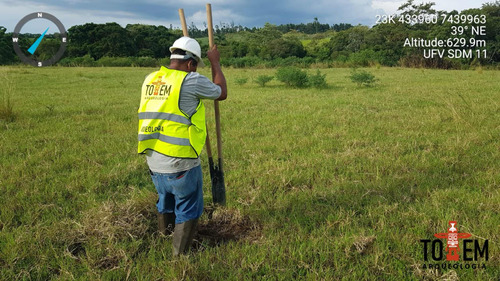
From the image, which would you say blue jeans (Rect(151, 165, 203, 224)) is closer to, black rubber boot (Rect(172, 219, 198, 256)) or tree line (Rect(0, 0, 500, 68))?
black rubber boot (Rect(172, 219, 198, 256))

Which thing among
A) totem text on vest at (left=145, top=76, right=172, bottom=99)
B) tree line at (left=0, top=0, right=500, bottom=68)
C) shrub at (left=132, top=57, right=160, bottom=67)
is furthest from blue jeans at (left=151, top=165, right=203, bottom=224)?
shrub at (left=132, top=57, right=160, bottom=67)

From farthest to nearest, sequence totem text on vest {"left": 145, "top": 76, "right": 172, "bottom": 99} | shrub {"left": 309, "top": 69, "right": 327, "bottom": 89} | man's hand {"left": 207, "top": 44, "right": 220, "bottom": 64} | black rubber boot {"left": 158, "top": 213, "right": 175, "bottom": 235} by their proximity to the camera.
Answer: shrub {"left": 309, "top": 69, "right": 327, "bottom": 89} → black rubber boot {"left": 158, "top": 213, "right": 175, "bottom": 235} → man's hand {"left": 207, "top": 44, "right": 220, "bottom": 64} → totem text on vest {"left": 145, "top": 76, "right": 172, "bottom": 99}

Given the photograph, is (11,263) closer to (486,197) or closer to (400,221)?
(400,221)

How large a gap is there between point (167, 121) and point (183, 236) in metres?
1.05

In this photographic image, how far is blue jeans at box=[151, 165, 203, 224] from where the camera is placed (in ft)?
9.99

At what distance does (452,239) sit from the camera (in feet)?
10.8

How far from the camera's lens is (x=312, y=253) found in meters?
3.18

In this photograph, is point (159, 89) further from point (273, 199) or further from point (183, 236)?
point (273, 199)

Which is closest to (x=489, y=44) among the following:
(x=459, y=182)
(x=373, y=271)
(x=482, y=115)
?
(x=482, y=115)

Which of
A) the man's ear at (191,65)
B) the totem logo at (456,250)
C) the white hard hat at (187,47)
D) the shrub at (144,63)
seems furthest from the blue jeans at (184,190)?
the shrub at (144,63)

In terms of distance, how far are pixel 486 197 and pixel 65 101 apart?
11928 mm

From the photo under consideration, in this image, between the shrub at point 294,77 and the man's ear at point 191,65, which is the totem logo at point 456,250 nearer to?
the man's ear at point 191,65

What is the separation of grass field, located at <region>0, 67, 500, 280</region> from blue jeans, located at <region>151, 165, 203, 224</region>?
41 centimetres

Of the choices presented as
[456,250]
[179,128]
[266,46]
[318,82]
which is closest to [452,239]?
[456,250]
